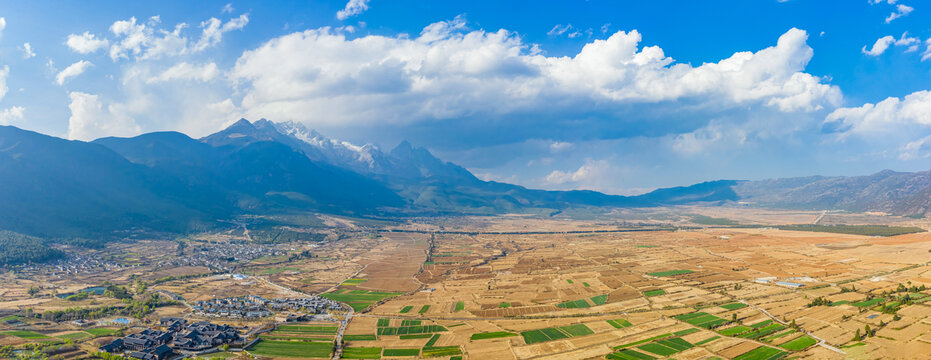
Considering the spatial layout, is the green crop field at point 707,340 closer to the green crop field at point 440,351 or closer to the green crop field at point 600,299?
the green crop field at point 600,299

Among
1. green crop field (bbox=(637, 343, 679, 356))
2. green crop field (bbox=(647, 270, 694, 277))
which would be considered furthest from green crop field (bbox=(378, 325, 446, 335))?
green crop field (bbox=(647, 270, 694, 277))

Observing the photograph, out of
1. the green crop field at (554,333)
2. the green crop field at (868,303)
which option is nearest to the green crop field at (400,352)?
the green crop field at (554,333)

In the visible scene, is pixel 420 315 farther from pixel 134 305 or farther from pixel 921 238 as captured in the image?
pixel 921 238

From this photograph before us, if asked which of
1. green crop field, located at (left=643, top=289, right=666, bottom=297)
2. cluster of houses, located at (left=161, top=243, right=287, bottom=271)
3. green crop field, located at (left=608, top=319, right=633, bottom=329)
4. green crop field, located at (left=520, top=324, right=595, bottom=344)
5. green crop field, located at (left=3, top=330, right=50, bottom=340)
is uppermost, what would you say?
cluster of houses, located at (left=161, top=243, right=287, bottom=271)

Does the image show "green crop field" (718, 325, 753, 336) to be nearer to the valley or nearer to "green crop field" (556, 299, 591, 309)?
the valley

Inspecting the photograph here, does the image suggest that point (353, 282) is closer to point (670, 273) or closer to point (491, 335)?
point (491, 335)

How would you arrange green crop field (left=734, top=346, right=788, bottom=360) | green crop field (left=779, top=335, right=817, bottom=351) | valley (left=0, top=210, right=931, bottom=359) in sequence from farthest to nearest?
valley (left=0, top=210, right=931, bottom=359) → green crop field (left=779, top=335, right=817, bottom=351) → green crop field (left=734, top=346, right=788, bottom=360)
